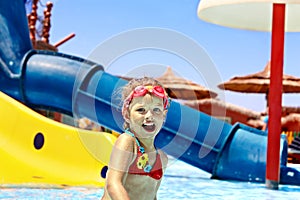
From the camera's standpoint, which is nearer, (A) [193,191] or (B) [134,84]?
(B) [134,84]

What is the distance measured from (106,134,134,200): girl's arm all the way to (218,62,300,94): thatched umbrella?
1314cm

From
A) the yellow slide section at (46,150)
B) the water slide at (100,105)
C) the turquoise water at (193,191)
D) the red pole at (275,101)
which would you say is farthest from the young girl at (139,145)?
the red pole at (275,101)

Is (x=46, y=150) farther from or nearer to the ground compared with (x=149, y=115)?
nearer to the ground

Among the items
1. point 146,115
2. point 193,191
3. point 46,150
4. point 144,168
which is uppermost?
point 146,115

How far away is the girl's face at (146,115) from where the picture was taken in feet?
7.39

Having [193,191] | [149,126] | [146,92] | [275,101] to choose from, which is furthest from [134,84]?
[275,101]

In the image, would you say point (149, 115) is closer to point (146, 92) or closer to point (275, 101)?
point (146, 92)

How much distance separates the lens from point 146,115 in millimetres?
2258

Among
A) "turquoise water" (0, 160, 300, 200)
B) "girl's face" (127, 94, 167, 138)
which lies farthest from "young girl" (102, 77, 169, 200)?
"turquoise water" (0, 160, 300, 200)

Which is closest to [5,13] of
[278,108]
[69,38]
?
[278,108]

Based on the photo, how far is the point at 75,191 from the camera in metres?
5.18

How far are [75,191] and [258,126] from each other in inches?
451

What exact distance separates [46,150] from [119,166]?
3471 mm

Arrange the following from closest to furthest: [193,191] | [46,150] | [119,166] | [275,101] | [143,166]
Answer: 1. [119,166]
2. [143,166]
3. [46,150]
4. [193,191]
5. [275,101]
